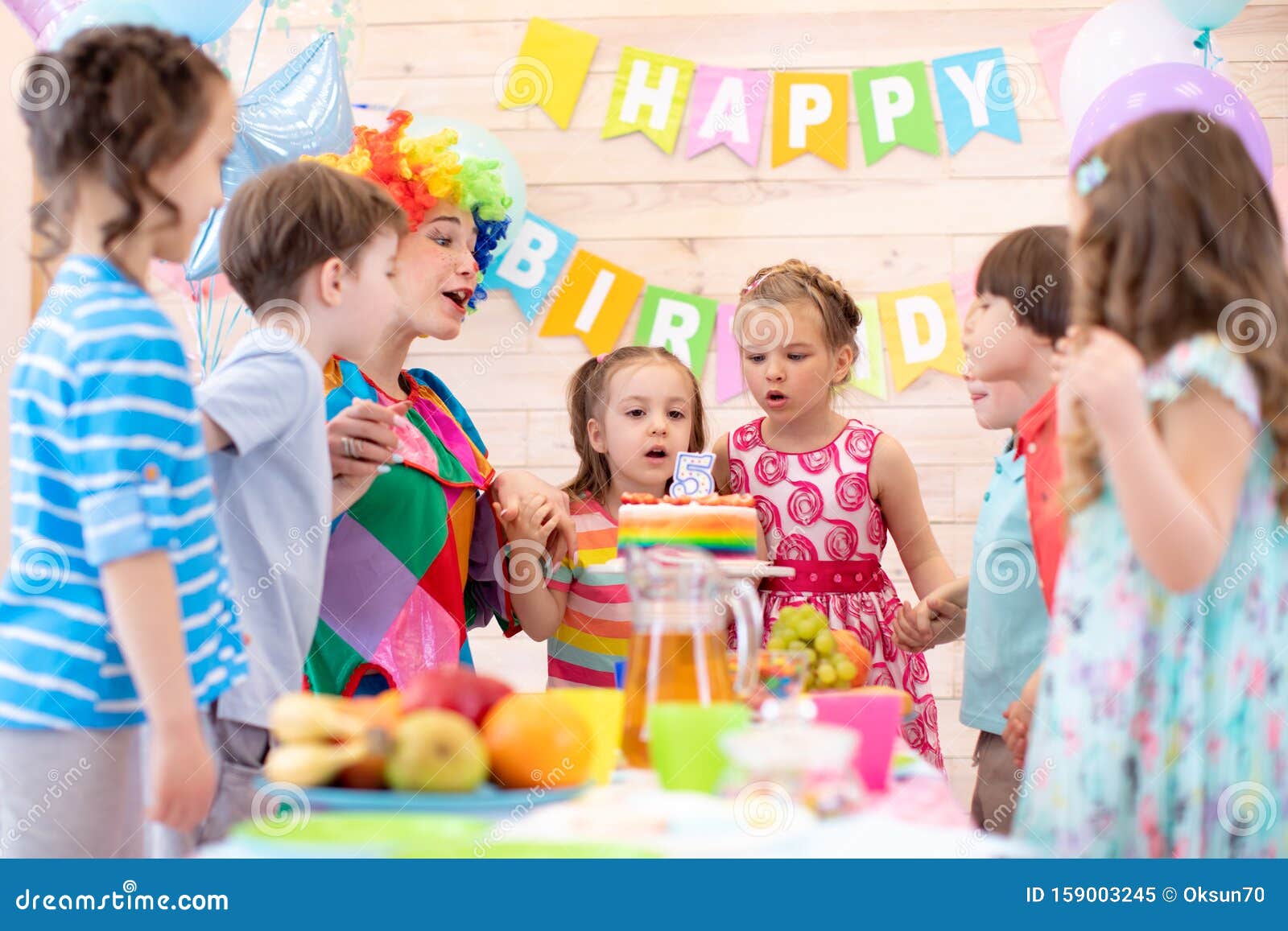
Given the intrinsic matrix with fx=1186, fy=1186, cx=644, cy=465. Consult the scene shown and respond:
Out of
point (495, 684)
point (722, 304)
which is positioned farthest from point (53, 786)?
point (722, 304)

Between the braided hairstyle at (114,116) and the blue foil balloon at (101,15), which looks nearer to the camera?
the braided hairstyle at (114,116)

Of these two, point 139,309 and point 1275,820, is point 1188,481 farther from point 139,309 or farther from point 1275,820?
point 139,309

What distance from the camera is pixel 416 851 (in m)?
0.67

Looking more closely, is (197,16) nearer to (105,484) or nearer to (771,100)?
(771,100)

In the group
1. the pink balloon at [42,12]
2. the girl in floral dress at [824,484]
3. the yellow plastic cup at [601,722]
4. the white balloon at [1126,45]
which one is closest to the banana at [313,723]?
the yellow plastic cup at [601,722]

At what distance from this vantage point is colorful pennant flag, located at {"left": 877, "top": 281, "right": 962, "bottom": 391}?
2.93 metres

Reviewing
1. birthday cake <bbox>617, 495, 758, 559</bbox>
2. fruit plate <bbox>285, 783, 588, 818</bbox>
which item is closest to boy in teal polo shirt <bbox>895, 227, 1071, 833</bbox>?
birthday cake <bbox>617, 495, 758, 559</bbox>

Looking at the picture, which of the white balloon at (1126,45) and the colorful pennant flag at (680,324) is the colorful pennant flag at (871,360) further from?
the white balloon at (1126,45)

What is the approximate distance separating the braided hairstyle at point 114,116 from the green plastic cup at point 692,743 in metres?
0.62

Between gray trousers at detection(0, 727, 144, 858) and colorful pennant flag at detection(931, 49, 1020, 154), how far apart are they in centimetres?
253

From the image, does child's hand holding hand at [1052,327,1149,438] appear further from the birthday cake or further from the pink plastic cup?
the birthday cake

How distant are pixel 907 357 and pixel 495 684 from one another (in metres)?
2.27

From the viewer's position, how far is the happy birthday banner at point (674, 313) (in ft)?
9.65

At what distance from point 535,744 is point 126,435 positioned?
421 millimetres
